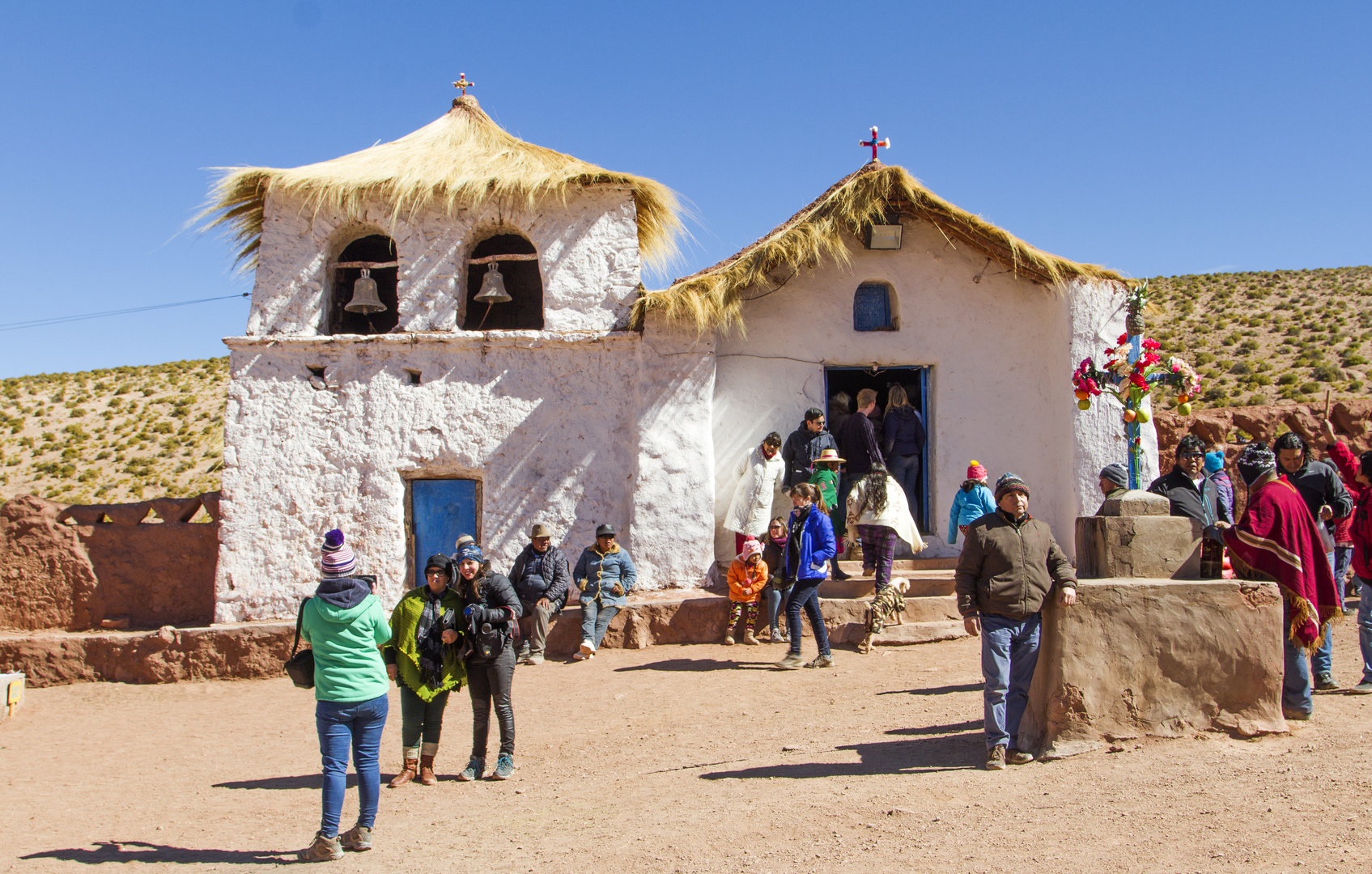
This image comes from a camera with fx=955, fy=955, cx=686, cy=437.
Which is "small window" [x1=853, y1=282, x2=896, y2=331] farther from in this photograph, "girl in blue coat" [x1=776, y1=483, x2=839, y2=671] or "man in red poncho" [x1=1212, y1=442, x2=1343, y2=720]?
"man in red poncho" [x1=1212, y1=442, x2=1343, y2=720]

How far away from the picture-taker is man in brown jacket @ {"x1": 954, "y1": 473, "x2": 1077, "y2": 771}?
5.06 metres

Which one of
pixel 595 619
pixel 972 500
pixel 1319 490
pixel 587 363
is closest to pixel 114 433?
pixel 587 363

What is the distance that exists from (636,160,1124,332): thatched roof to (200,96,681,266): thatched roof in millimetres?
1363

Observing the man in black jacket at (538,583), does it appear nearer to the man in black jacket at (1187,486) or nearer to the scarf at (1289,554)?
the man in black jacket at (1187,486)

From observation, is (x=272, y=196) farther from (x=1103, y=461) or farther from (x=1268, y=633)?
(x=1268, y=633)

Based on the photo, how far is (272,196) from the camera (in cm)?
1077

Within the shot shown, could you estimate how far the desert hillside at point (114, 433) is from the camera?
2809 centimetres

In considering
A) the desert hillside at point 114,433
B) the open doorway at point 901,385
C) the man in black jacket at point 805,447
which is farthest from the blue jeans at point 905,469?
the desert hillside at point 114,433

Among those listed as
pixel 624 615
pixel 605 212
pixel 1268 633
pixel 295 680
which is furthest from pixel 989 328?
pixel 295 680

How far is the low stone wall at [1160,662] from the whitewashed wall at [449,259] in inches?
257

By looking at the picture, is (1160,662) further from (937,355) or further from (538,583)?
(937,355)

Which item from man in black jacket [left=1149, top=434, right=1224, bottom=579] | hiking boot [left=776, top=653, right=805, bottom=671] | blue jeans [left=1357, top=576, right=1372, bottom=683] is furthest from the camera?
hiking boot [left=776, top=653, right=805, bottom=671]

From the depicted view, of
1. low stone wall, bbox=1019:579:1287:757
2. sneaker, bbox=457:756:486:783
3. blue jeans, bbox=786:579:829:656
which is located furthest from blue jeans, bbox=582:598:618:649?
low stone wall, bbox=1019:579:1287:757

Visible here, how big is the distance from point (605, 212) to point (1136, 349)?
5641 mm
